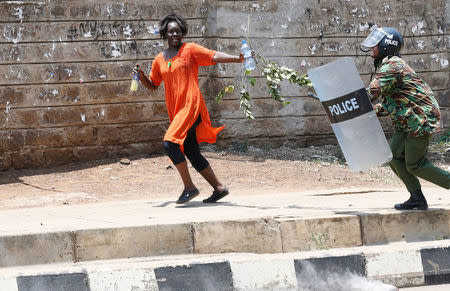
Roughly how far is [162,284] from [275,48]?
6667 mm

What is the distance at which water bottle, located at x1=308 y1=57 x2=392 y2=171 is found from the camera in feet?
17.5

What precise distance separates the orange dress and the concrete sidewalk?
90 centimetres

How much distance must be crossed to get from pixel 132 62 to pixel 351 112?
5426mm

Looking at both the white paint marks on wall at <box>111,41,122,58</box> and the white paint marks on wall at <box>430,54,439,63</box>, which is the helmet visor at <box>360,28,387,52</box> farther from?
the white paint marks on wall at <box>430,54,439,63</box>

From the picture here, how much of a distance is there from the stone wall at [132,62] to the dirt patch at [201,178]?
0.29 meters

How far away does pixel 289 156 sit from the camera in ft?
34.2

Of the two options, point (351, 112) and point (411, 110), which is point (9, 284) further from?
point (411, 110)

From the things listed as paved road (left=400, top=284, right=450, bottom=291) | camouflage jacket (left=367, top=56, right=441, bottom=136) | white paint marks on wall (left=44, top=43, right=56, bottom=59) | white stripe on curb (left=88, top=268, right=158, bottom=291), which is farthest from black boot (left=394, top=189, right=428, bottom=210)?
white paint marks on wall (left=44, top=43, right=56, bottom=59)

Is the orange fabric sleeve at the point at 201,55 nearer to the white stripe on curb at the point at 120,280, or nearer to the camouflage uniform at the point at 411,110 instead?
the camouflage uniform at the point at 411,110

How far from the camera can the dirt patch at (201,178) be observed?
885 centimetres

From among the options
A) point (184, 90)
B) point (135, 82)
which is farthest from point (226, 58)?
point (135, 82)

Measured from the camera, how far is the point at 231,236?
5.26 m

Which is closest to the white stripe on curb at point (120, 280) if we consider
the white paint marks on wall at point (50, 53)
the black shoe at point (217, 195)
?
the black shoe at point (217, 195)

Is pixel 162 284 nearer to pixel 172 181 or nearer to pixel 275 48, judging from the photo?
pixel 172 181
